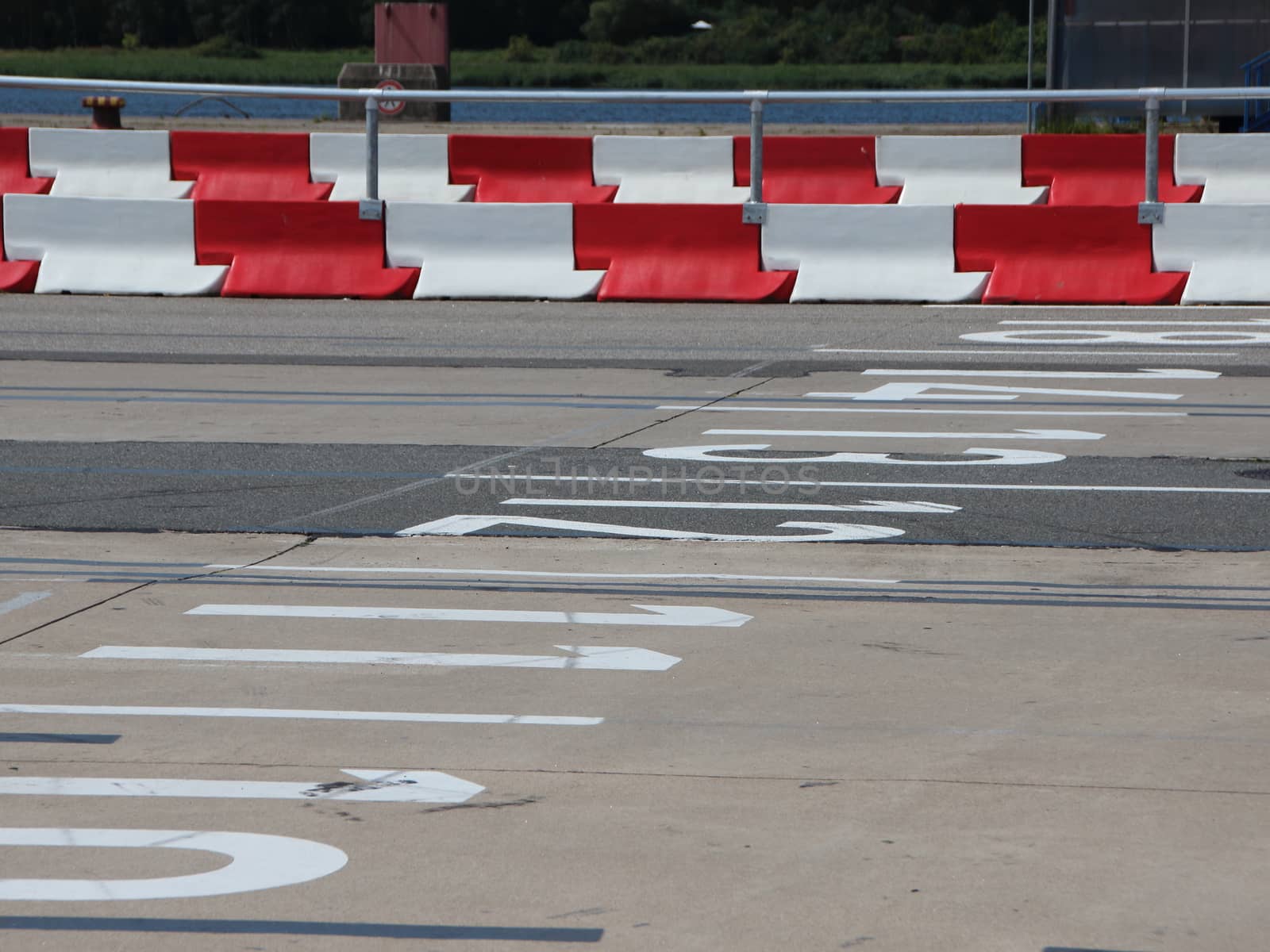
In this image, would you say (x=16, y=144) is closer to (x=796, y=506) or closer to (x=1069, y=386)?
(x=1069, y=386)

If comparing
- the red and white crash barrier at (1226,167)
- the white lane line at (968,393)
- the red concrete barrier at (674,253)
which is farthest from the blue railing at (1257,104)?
the white lane line at (968,393)

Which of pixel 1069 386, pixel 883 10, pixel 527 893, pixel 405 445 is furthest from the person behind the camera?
pixel 883 10

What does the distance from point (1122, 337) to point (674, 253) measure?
3683 mm

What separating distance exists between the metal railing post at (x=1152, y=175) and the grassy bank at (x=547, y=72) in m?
56.9

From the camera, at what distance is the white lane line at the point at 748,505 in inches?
305

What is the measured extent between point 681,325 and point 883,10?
83672 mm

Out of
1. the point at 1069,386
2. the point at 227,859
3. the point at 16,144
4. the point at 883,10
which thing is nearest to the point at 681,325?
the point at 1069,386

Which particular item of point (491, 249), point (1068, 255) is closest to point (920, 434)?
point (1068, 255)

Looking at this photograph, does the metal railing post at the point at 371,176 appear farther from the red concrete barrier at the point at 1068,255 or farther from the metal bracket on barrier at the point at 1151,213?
the metal bracket on barrier at the point at 1151,213

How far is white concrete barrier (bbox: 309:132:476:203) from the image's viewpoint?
1984 cm

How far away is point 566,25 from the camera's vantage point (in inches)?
4050

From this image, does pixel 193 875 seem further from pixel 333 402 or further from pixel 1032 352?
pixel 1032 352

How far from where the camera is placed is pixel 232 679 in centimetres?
539

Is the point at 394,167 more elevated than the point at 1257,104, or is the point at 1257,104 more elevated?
the point at 1257,104
